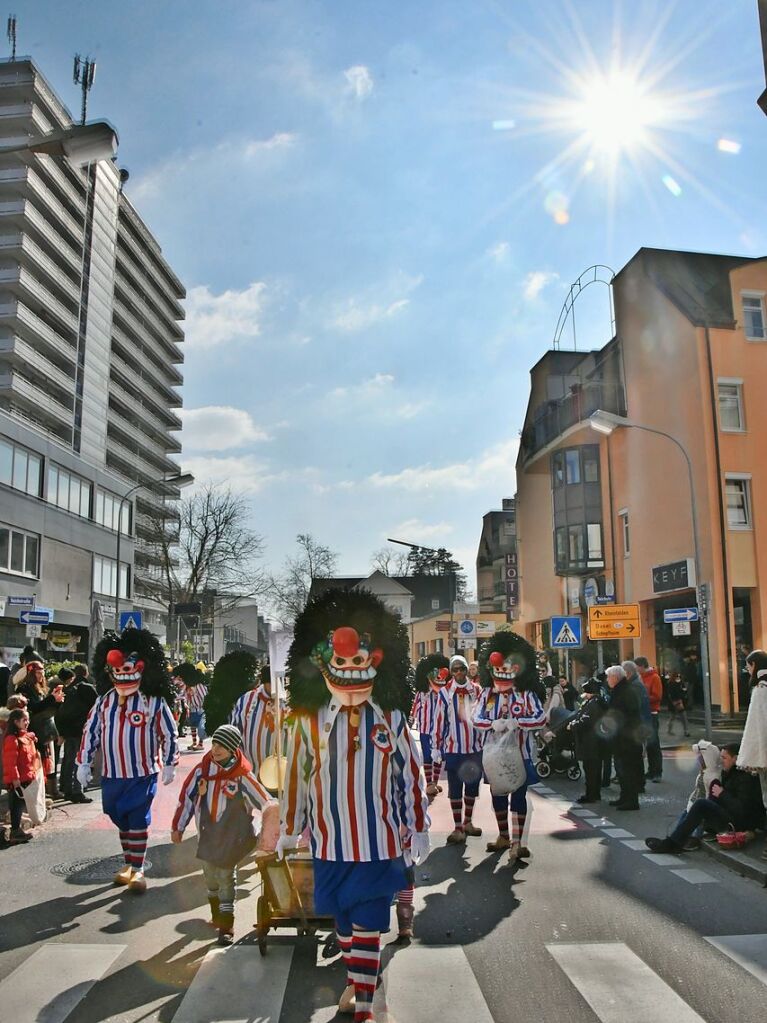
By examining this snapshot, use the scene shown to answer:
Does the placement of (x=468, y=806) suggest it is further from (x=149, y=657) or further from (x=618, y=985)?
(x=618, y=985)

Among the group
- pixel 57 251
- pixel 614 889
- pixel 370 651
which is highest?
pixel 57 251

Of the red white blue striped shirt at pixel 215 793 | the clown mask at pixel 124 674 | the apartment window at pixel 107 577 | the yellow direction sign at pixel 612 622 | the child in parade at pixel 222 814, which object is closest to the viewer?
the child in parade at pixel 222 814

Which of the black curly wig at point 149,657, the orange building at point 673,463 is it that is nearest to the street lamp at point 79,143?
the black curly wig at point 149,657

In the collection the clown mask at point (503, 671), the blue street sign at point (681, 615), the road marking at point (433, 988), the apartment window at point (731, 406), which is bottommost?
the road marking at point (433, 988)

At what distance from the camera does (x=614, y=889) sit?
735cm

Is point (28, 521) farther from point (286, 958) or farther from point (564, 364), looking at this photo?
point (286, 958)

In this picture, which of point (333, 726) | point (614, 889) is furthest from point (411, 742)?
point (614, 889)

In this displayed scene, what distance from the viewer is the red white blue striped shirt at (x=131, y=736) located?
24.3 feet

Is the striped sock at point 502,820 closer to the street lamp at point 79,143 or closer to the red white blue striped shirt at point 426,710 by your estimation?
the red white blue striped shirt at point 426,710

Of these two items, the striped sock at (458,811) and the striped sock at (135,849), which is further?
the striped sock at (458,811)

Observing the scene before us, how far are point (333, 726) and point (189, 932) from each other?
8.51ft

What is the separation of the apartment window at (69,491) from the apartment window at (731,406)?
96.2 feet

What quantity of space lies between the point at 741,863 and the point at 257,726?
14.9ft

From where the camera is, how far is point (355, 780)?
4.55 m
